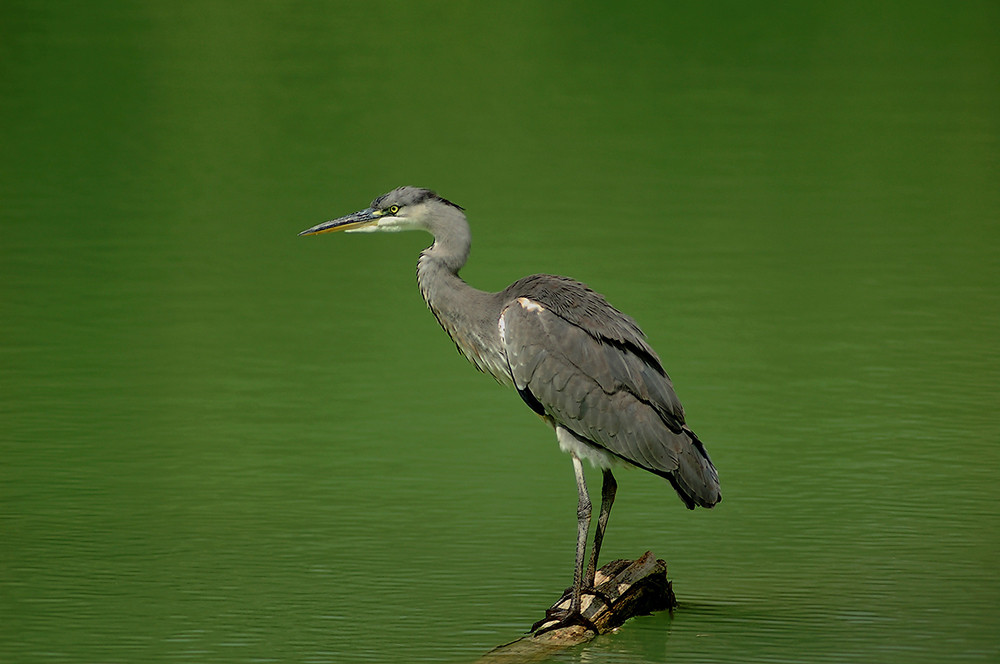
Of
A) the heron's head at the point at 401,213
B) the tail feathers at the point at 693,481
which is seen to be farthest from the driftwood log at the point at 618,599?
the heron's head at the point at 401,213

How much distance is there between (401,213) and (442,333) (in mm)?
6198

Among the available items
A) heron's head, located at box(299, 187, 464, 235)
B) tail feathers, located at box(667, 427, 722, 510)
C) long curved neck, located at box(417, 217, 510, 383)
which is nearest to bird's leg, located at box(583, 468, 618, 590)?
tail feathers, located at box(667, 427, 722, 510)

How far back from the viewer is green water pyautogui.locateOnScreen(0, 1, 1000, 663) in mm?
7930

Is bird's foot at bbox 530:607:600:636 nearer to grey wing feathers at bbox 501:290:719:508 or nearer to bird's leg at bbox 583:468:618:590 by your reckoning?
bird's leg at bbox 583:468:618:590

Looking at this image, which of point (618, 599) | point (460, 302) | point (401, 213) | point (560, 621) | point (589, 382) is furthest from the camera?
→ point (401, 213)

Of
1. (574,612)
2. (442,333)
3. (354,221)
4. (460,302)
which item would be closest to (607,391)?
(460,302)

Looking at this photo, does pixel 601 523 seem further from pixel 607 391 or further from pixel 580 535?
pixel 607 391

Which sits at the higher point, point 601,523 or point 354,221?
point 354,221

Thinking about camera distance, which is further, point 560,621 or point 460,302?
point 460,302

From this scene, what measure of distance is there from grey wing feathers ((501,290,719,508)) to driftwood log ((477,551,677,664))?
0.37 meters

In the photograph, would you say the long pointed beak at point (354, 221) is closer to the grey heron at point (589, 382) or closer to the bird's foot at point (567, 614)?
the grey heron at point (589, 382)

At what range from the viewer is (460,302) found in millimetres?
8031

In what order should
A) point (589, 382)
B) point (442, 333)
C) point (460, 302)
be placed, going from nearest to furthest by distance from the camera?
point (589, 382)
point (460, 302)
point (442, 333)

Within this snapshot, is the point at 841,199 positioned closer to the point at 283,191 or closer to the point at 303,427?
the point at 283,191
